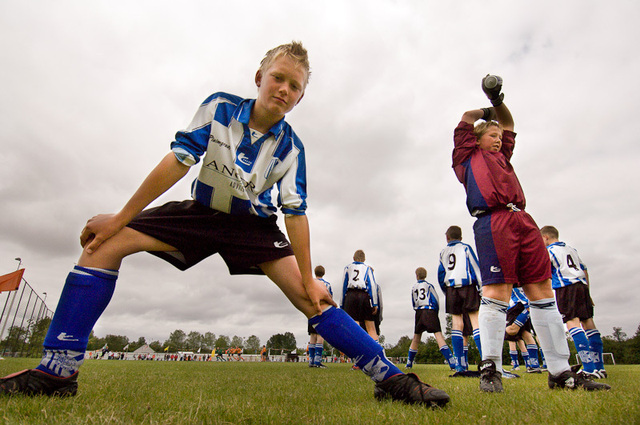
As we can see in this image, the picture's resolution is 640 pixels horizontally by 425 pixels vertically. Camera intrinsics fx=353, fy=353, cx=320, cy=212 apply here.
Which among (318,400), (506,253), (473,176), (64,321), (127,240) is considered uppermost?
(473,176)

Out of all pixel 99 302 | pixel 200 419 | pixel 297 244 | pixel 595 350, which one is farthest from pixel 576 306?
pixel 99 302

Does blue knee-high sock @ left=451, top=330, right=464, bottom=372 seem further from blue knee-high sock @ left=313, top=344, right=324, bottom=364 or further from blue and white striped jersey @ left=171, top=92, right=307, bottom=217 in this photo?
blue and white striped jersey @ left=171, top=92, right=307, bottom=217

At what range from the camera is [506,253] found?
11.0ft

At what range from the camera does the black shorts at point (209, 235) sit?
2396 millimetres

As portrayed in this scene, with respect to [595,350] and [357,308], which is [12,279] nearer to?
[357,308]

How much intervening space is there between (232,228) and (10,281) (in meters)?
16.4

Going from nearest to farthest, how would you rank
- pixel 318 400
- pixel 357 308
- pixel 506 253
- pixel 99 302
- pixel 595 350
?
pixel 99 302
pixel 318 400
pixel 506 253
pixel 595 350
pixel 357 308

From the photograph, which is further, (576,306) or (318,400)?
(576,306)

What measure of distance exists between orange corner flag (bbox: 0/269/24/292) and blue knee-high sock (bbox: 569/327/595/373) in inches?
699

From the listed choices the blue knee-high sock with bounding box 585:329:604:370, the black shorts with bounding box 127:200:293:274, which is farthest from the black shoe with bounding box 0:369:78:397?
the blue knee-high sock with bounding box 585:329:604:370

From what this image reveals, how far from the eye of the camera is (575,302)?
580cm

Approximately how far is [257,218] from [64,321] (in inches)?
53.0

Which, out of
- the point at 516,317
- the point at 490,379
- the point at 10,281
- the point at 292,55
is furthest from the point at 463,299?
the point at 10,281

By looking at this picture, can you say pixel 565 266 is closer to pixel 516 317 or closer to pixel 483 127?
pixel 516 317
